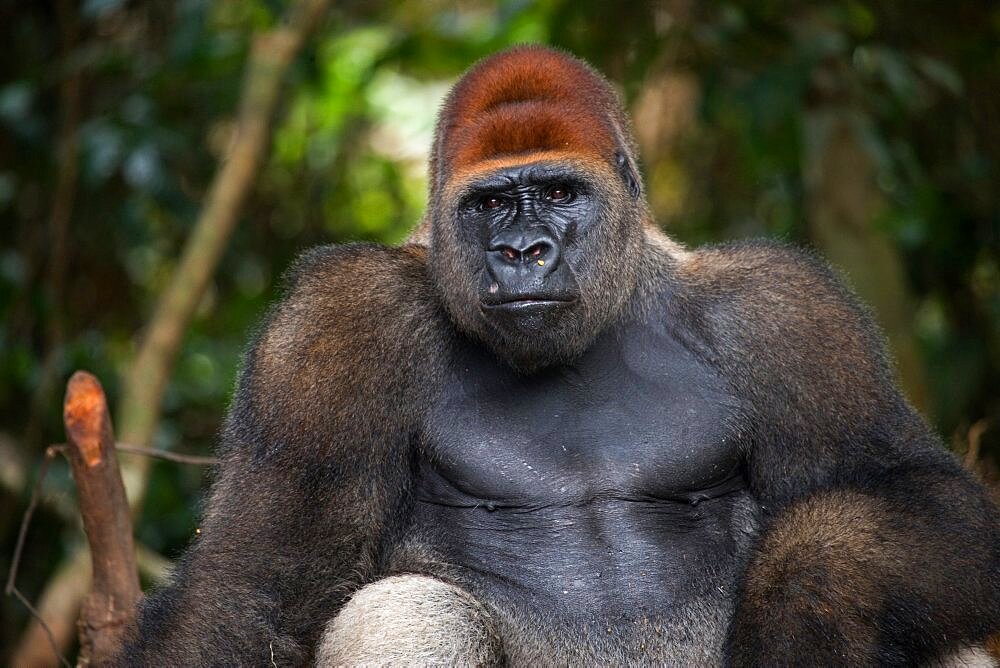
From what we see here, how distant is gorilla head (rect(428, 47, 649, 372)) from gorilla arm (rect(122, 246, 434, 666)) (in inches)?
11.7

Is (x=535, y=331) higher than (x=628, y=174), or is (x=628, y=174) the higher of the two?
(x=628, y=174)

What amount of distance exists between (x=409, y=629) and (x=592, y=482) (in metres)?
0.78

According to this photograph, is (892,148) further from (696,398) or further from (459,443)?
(459,443)

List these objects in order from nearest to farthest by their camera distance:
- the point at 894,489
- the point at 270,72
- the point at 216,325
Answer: the point at 894,489, the point at 270,72, the point at 216,325

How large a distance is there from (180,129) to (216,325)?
1.94 metres

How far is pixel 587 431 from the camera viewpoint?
164 inches

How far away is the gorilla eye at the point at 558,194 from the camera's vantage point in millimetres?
4148

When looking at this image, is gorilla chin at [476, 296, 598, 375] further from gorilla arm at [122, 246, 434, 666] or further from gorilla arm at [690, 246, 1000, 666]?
gorilla arm at [690, 246, 1000, 666]

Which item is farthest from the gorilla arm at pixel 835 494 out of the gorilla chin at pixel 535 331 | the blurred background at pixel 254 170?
the blurred background at pixel 254 170

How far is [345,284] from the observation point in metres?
4.28

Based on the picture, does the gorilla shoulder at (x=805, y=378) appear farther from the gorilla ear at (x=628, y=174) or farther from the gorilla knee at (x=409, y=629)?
the gorilla knee at (x=409, y=629)

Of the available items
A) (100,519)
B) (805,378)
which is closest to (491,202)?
(805,378)

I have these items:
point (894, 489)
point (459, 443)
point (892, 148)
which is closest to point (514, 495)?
point (459, 443)

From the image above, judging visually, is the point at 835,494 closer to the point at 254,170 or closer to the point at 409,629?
the point at 409,629
